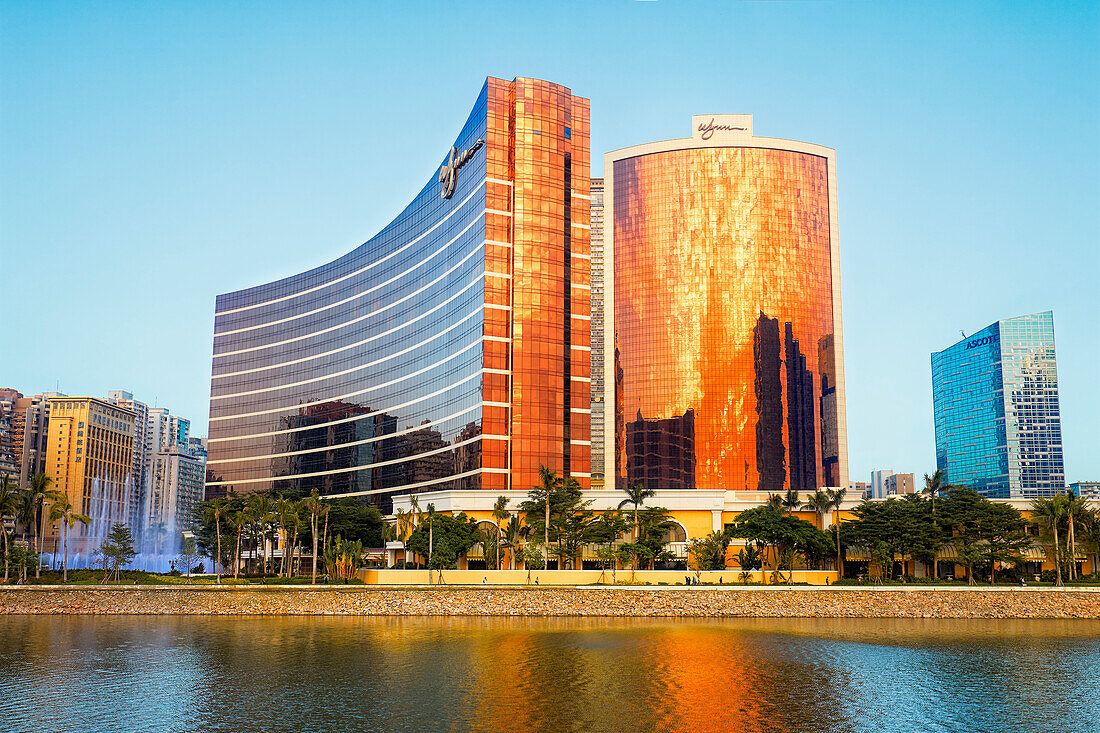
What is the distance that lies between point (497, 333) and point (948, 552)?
273ft

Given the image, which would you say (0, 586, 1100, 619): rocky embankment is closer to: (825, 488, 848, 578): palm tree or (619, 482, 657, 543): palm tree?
(619, 482, 657, 543): palm tree

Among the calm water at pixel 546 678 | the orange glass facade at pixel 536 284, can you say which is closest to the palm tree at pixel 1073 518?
the calm water at pixel 546 678

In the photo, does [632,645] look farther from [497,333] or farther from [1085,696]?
[497,333]

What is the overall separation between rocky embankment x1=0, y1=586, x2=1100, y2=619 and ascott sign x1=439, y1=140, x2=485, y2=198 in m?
98.7

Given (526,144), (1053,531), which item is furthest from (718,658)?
(526,144)

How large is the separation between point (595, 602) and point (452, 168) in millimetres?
109623

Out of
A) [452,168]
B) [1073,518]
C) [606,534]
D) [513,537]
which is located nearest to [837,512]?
[1073,518]

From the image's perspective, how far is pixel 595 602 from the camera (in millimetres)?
106062

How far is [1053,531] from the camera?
5044 inches

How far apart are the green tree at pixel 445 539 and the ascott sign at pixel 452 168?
3072 inches

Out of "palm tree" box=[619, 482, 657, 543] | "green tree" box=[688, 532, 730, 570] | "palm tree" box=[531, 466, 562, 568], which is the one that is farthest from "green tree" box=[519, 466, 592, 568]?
"green tree" box=[688, 532, 730, 570]

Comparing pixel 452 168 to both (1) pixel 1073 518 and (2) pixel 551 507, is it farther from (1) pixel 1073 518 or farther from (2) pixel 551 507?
(1) pixel 1073 518

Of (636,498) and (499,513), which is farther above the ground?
(636,498)

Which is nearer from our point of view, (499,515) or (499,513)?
(499,515)
